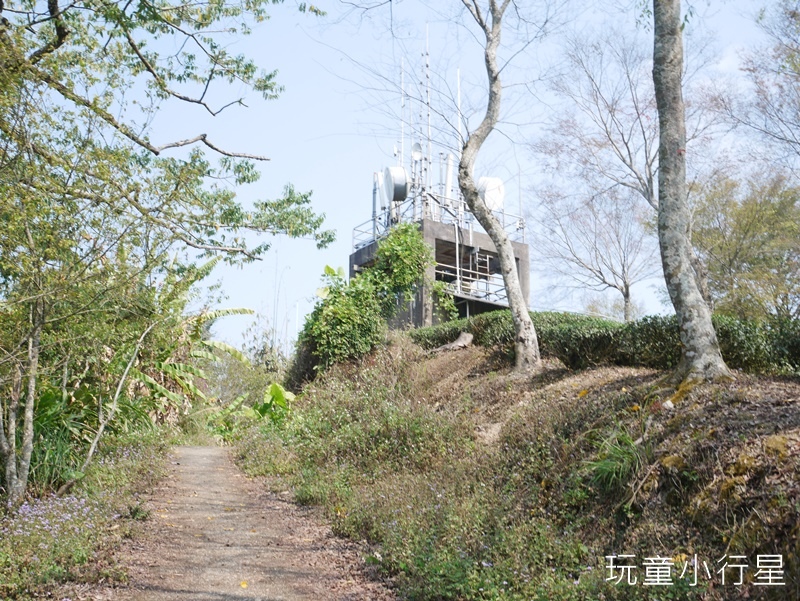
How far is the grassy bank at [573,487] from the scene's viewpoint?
203 inches

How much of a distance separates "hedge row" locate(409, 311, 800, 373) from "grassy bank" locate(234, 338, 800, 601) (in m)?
0.46

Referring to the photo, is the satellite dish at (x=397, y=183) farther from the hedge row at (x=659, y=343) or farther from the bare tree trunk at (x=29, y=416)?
the bare tree trunk at (x=29, y=416)

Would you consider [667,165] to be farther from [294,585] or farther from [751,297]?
[751,297]

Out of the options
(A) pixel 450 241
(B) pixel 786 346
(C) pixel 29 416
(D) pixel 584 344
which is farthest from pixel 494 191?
(C) pixel 29 416

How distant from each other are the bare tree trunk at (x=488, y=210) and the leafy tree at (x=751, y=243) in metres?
13.3

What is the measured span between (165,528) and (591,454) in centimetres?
478

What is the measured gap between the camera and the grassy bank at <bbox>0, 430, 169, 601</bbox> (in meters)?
5.96

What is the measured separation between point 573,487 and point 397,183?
19532 millimetres

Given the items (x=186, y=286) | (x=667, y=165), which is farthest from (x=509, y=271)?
(x=186, y=286)

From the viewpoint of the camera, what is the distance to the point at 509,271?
1267cm

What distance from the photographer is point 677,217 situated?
8281mm

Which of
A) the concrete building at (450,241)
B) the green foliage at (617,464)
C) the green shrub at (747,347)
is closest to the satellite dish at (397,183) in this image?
the concrete building at (450,241)

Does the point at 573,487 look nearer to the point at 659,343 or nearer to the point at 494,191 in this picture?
the point at 659,343

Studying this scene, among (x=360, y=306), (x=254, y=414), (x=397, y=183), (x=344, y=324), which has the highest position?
(x=397, y=183)
